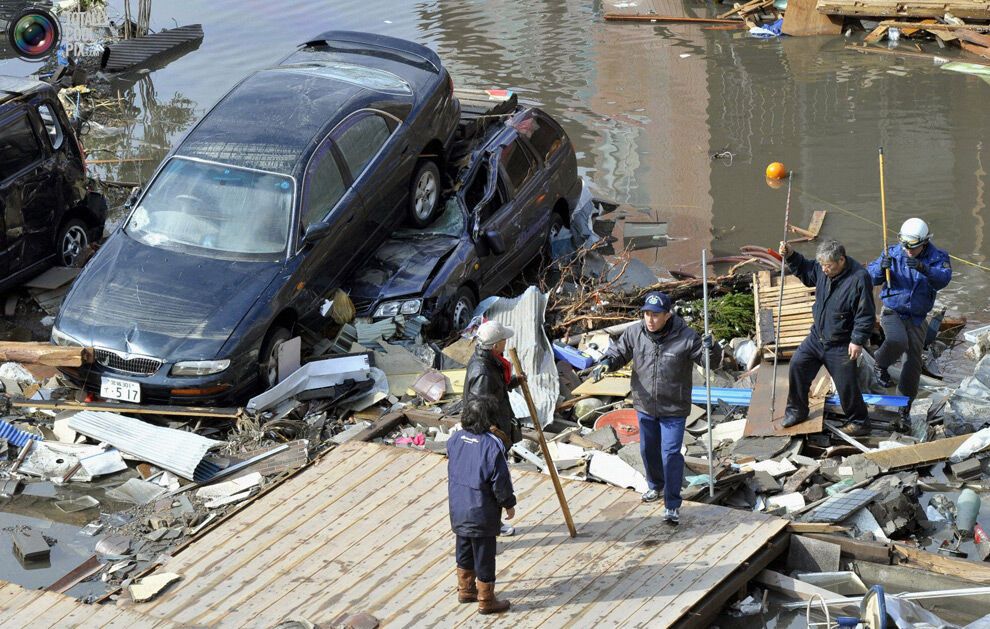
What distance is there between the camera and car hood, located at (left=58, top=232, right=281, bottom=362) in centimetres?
946


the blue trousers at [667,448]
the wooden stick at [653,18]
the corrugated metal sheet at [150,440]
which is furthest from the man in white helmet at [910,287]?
the wooden stick at [653,18]

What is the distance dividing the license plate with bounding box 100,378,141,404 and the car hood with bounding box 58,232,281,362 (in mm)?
259

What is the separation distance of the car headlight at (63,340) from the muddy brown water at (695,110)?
6.28 m

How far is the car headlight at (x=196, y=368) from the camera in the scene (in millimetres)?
9359

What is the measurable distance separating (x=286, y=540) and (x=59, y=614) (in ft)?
4.65

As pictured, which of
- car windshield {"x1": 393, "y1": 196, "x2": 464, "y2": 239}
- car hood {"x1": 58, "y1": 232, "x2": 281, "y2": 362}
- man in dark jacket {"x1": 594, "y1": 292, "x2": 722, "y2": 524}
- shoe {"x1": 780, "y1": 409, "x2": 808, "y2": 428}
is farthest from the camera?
car windshield {"x1": 393, "y1": 196, "x2": 464, "y2": 239}

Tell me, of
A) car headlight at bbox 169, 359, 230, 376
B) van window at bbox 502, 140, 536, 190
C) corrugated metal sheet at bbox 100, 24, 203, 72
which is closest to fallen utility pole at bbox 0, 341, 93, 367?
car headlight at bbox 169, 359, 230, 376

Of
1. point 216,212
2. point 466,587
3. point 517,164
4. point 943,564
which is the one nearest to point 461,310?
point 517,164

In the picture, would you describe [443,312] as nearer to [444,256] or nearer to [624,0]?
[444,256]

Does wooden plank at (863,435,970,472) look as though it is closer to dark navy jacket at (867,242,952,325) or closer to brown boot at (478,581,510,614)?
dark navy jacket at (867,242,952,325)

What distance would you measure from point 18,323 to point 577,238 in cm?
592

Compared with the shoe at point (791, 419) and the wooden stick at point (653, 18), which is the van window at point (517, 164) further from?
the wooden stick at point (653, 18)

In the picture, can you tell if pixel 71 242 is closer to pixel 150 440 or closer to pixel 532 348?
pixel 150 440

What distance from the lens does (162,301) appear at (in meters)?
9.74
